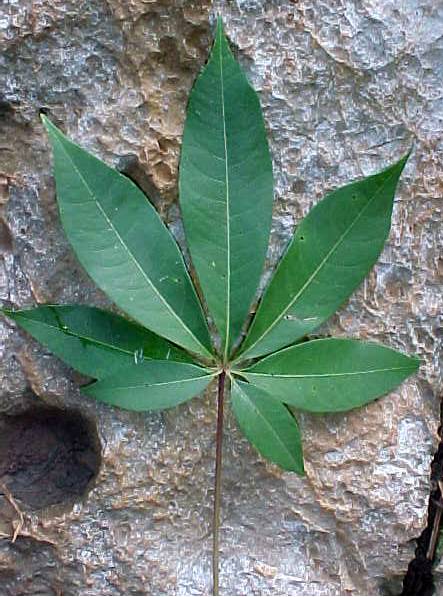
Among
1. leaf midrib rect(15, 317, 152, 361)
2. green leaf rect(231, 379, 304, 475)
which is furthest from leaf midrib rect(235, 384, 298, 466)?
leaf midrib rect(15, 317, 152, 361)

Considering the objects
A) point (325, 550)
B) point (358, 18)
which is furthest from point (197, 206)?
point (325, 550)

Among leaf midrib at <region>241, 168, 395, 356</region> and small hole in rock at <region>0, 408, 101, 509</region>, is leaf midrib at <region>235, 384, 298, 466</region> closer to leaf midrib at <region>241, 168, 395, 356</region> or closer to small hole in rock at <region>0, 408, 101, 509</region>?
leaf midrib at <region>241, 168, 395, 356</region>

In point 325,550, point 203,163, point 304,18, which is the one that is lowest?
point 325,550

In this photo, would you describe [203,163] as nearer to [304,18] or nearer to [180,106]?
[180,106]

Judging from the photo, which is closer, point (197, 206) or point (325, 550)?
point (197, 206)

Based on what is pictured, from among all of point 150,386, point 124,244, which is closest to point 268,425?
point 150,386

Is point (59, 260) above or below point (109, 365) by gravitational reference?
above
